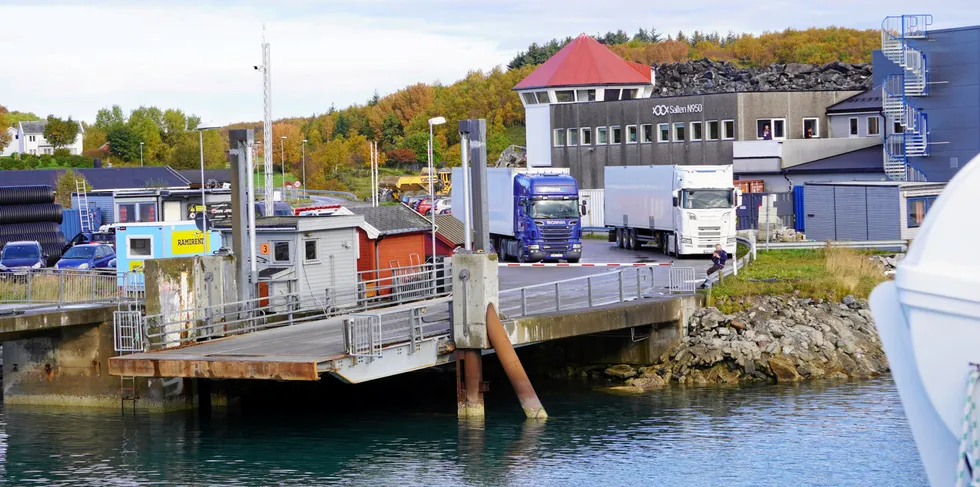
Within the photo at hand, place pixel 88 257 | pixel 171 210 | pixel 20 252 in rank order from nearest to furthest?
pixel 88 257, pixel 20 252, pixel 171 210

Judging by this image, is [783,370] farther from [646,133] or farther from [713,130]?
[646,133]

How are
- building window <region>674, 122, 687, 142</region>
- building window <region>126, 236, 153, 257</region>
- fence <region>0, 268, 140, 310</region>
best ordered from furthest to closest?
building window <region>674, 122, 687, 142</region>, building window <region>126, 236, 153, 257</region>, fence <region>0, 268, 140, 310</region>

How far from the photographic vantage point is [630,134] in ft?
243

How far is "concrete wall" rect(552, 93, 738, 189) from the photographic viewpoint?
70.2m

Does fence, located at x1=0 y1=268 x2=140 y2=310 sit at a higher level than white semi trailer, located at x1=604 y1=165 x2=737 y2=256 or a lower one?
lower

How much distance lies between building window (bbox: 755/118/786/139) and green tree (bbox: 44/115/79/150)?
87440 mm

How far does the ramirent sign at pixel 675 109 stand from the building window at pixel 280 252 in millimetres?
41092

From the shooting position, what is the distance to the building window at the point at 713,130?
70.2 m

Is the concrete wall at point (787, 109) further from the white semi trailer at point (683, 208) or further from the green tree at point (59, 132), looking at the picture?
the green tree at point (59, 132)

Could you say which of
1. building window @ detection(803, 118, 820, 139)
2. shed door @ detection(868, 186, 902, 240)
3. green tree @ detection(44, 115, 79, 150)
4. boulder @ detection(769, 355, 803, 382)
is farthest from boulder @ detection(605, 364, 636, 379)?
green tree @ detection(44, 115, 79, 150)

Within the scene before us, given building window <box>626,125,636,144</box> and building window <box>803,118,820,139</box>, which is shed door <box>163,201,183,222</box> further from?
building window <box>803,118,820,139</box>

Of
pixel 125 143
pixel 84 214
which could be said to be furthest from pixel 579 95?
pixel 125 143

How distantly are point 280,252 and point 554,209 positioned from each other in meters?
15.0

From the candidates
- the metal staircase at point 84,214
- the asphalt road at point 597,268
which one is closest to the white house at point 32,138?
the metal staircase at point 84,214
